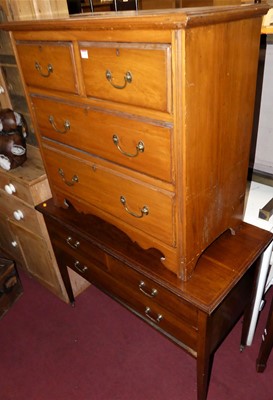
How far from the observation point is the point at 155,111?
1.00m

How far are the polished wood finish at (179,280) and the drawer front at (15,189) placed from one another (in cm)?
22

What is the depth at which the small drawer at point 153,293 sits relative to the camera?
129cm

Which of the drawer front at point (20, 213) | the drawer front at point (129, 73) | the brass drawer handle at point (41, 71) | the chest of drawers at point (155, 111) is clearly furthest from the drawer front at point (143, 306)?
the brass drawer handle at point (41, 71)

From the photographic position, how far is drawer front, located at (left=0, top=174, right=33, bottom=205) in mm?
1896

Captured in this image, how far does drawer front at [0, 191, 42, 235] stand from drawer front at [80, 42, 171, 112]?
3.52 ft

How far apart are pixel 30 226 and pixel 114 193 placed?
3.16ft

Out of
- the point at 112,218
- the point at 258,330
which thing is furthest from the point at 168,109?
the point at 258,330

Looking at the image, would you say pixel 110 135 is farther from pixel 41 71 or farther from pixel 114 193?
pixel 41 71

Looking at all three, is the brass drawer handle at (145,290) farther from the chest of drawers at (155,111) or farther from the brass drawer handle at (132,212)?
the brass drawer handle at (132,212)

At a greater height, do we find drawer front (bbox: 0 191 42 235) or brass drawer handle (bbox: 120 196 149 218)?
brass drawer handle (bbox: 120 196 149 218)

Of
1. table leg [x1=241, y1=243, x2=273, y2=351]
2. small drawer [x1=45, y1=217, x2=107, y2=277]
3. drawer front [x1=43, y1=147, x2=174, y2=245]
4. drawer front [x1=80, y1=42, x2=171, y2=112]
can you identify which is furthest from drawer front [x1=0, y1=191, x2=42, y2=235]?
table leg [x1=241, y1=243, x2=273, y2=351]

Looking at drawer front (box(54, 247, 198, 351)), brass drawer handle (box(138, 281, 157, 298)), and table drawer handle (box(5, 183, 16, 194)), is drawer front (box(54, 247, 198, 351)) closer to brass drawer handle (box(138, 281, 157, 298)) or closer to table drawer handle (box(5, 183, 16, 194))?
brass drawer handle (box(138, 281, 157, 298))

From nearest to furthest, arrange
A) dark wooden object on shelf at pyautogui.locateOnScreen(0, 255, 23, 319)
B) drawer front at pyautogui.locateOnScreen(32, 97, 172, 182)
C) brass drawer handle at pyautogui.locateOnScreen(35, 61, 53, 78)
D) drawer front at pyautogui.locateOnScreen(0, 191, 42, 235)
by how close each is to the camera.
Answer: drawer front at pyautogui.locateOnScreen(32, 97, 172, 182)
brass drawer handle at pyautogui.locateOnScreen(35, 61, 53, 78)
drawer front at pyautogui.locateOnScreen(0, 191, 42, 235)
dark wooden object on shelf at pyautogui.locateOnScreen(0, 255, 23, 319)

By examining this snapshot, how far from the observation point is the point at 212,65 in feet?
3.11
